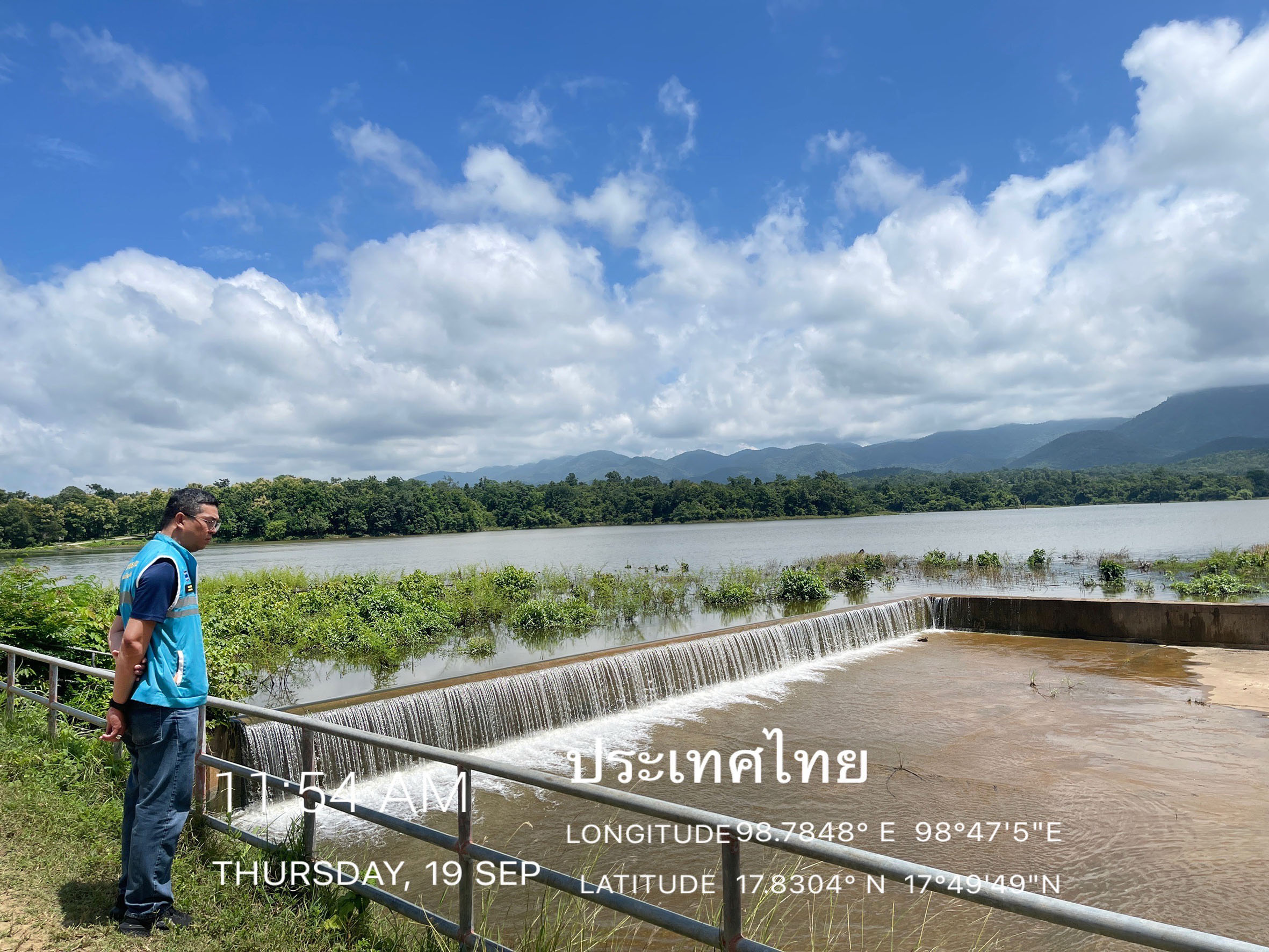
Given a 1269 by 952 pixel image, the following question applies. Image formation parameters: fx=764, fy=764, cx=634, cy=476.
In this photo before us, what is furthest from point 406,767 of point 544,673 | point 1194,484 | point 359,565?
point 1194,484

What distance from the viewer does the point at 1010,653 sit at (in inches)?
581

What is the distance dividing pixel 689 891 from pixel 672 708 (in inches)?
218

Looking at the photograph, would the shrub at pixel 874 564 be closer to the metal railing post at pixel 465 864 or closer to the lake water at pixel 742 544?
the lake water at pixel 742 544

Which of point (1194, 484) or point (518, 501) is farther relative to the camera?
point (1194, 484)

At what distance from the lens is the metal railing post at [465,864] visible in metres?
3.06

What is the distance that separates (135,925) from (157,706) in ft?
3.22

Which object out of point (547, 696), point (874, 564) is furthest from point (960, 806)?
point (874, 564)

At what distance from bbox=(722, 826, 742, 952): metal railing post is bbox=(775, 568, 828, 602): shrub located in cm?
2101

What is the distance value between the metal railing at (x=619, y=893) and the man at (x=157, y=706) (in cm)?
34

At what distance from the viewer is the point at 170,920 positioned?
3.42m

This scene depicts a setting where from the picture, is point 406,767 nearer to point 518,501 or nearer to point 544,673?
point 544,673

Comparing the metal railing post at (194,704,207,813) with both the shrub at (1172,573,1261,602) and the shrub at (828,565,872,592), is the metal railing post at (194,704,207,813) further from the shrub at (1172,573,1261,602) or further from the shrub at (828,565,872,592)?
the shrub at (1172,573,1261,602)

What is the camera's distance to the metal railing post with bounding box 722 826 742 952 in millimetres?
2326

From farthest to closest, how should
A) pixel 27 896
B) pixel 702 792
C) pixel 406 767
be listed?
1. pixel 406 767
2. pixel 702 792
3. pixel 27 896
